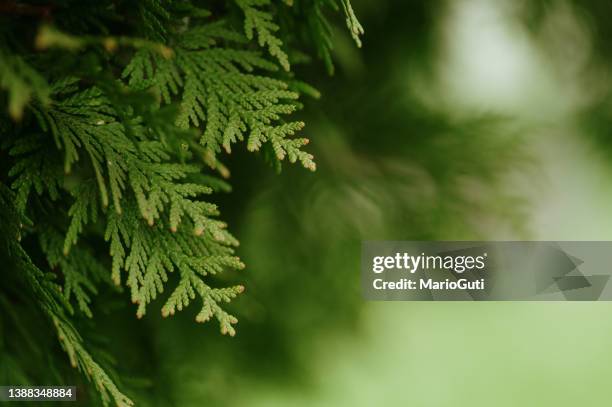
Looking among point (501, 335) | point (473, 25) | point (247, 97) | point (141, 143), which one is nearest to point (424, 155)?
point (473, 25)

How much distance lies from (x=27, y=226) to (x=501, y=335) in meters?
1.24

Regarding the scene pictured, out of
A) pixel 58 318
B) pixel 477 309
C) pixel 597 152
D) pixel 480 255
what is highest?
pixel 597 152

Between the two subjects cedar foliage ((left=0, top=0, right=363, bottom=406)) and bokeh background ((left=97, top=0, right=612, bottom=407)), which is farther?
bokeh background ((left=97, top=0, right=612, bottom=407))

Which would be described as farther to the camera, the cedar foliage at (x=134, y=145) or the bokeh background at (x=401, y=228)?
the bokeh background at (x=401, y=228)

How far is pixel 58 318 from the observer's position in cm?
99

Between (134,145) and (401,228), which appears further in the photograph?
(401,228)

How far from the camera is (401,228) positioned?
1.61 m

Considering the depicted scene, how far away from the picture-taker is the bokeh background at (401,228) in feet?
5.28

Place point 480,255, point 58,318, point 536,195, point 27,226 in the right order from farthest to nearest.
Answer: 1. point 536,195
2. point 480,255
3. point 27,226
4. point 58,318

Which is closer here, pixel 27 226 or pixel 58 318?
pixel 58 318

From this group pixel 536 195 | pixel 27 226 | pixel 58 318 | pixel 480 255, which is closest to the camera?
pixel 58 318

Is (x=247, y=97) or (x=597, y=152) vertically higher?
(x=597, y=152)

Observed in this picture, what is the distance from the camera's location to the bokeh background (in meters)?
1.61

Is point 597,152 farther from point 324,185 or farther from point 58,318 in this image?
point 58,318
